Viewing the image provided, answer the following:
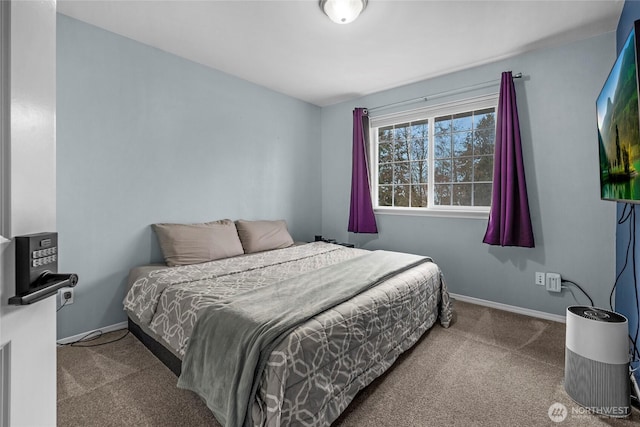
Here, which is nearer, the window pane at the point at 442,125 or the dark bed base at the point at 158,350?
the dark bed base at the point at 158,350

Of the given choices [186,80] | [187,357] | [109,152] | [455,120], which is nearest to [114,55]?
[186,80]

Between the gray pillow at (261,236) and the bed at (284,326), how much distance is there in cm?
59

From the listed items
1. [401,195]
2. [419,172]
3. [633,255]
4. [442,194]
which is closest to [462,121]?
[419,172]

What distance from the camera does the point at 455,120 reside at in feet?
11.1

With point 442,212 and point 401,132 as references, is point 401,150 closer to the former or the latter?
point 401,132

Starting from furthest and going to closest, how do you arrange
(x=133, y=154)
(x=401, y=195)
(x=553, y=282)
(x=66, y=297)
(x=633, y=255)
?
(x=401, y=195), (x=553, y=282), (x=133, y=154), (x=66, y=297), (x=633, y=255)

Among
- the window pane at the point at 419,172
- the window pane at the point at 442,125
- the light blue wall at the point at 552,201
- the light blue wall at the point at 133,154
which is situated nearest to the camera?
the light blue wall at the point at 133,154

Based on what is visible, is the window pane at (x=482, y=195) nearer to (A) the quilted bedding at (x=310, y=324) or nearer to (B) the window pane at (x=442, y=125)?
(B) the window pane at (x=442, y=125)

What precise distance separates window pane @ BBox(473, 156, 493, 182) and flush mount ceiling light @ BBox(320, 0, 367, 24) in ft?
6.41

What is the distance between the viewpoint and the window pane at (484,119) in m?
3.14

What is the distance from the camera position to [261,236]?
3.31 metres

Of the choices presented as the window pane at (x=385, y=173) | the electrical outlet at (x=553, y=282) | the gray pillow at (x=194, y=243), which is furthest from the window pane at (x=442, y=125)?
the gray pillow at (x=194, y=243)

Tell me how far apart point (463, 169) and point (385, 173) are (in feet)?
3.19

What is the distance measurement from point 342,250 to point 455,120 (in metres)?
1.92
